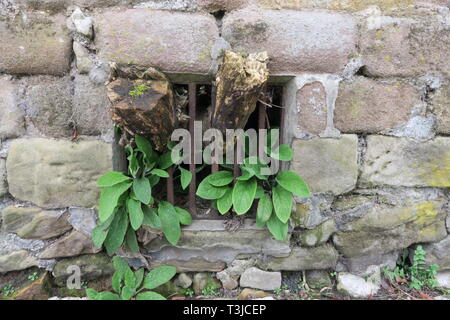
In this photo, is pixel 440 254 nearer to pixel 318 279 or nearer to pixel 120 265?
pixel 318 279

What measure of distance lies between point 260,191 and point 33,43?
124 centimetres

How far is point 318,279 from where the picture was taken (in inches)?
65.0

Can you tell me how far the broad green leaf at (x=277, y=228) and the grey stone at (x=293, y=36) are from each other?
0.72 metres

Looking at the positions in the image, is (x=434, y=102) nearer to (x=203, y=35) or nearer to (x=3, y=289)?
(x=203, y=35)

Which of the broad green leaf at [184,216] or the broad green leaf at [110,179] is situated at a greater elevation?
the broad green leaf at [110,179]

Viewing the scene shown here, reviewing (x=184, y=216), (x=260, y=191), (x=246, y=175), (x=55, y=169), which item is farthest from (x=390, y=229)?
(x=55, y=169)

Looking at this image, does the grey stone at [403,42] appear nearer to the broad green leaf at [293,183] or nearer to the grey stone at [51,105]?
the broad green leaf at [293,183]

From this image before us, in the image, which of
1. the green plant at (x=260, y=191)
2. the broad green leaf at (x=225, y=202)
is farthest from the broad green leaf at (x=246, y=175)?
the broad green leaf at (x=225, y=202)

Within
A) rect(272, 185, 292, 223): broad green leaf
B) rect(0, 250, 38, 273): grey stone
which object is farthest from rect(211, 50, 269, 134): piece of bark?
rect(0, 250, 38, 273): grey stone

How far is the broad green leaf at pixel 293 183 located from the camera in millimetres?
1407

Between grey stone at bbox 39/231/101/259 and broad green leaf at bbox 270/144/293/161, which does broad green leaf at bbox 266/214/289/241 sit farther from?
grey stone at bbox 39/231/101/259

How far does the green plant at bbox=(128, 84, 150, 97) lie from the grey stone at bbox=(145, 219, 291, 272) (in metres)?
0.71

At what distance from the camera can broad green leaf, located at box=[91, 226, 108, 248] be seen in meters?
1.44
